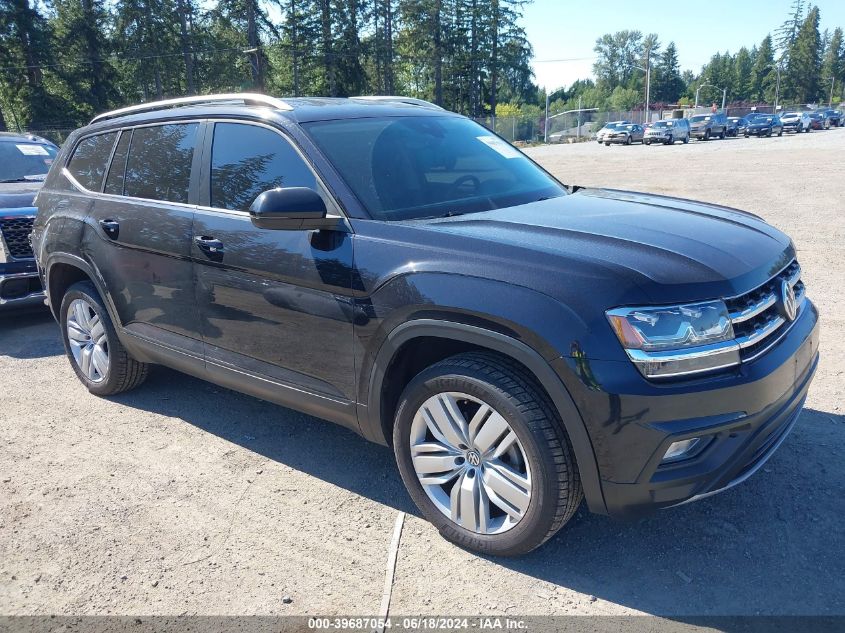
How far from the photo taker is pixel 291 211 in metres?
3.05

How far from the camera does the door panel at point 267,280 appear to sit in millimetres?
3215

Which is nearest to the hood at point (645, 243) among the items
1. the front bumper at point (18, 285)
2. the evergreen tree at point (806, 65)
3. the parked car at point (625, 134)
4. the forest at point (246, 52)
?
the front bumper at point (18, 285)

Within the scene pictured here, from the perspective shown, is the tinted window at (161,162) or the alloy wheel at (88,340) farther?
the alloy wheel at (88,340)

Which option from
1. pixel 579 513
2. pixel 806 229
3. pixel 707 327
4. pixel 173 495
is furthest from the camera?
pixel 806 229

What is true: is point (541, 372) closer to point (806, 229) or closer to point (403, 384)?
point (403, 384)

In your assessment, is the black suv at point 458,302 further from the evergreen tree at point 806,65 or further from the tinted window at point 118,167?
the evergreen tree at point 806,65

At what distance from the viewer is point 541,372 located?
2574 mm

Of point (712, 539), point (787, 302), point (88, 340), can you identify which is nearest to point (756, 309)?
point (787, 302)

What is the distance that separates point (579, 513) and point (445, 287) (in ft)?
4.38

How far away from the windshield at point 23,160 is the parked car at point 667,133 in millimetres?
44768

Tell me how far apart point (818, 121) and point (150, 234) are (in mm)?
73563

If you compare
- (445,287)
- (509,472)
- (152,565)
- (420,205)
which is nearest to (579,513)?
(509,472)

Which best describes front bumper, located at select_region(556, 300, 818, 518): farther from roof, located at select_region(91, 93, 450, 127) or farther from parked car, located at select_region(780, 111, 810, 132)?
parked car, located at select_region(780, 111, 810, 132)

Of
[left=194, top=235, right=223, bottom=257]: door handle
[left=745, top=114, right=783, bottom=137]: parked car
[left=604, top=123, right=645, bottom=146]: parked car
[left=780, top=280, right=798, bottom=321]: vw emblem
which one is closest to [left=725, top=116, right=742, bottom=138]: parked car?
[left=745, top=114, right=783, bottom=137]: parked car
